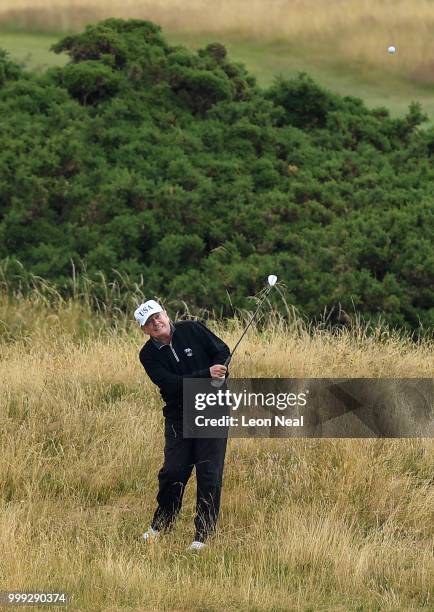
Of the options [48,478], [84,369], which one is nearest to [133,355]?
[84,369]

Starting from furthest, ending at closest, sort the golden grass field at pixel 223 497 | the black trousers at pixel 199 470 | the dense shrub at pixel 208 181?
the dense shrub at pixel 208 181, the black trousers at pixel 199 470, the golden grass field at pixel 223 497

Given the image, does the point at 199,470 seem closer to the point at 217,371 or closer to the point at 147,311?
the point at 217,371

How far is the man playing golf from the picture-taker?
7.93 metres

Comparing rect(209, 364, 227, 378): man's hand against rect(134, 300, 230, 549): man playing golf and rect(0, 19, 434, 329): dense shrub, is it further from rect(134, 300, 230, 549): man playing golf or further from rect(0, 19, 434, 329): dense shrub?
rect(0, 19, 434, 329): dense shrub

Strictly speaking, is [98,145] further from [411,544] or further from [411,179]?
[411,544]

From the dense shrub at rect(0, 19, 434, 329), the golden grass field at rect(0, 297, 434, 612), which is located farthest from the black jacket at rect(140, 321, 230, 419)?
the dense shrub at rect(0, 19, 434, 329)

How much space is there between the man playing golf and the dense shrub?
6.43 m

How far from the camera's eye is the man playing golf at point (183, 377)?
26.0 ft

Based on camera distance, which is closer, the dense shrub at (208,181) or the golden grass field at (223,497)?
the golden grass field at (223,497)

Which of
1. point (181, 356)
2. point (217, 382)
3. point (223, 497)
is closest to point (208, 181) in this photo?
point (223, 497)

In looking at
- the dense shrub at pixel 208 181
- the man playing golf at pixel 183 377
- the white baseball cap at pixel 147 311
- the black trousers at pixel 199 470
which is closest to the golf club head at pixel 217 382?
the man playing golf at pixel 183 377

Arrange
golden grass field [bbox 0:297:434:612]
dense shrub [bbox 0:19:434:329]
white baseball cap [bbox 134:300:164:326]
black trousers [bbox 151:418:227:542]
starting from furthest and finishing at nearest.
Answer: dense shrub [bbox 0:19:434:329]
black trousers [bbox 151:418:227:542]
white baseball cap [bbox 134:300:164:326]
golden grass field [bbox 0:297:434:612]

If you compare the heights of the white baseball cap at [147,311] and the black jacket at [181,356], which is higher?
the white baseball cap at [147,311]

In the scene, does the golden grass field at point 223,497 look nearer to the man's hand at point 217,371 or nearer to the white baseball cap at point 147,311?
the man's hand at point 217,371
